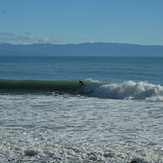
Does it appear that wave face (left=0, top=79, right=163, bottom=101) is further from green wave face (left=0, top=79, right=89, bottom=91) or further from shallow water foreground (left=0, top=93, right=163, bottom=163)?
shallow water foreground (left=0, top=93, right=163, bottom=163)

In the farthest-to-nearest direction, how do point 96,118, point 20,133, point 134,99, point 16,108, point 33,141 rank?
point 134,99 < point 16,108 < point 96,118 < point 20,133 < point 33,141

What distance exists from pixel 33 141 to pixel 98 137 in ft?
5.28

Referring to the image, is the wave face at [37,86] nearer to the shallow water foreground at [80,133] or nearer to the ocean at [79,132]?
the ocean at [79,132]

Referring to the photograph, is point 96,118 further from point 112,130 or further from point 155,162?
point 155,162

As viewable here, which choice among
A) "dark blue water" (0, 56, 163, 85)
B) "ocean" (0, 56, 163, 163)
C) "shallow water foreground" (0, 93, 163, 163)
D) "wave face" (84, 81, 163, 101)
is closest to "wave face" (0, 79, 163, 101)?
"wave face" (84, 81, 163, 101)

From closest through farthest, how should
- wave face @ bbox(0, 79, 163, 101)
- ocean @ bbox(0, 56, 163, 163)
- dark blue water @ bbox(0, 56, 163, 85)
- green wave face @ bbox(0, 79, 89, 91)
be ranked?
ocean @ bbox(0, 56, 163, 163)
wave face @ bbox(0, 79, 163, 101)
green wave face @ bbox(0, 79, 89, 91)
dark blue water @ bbox(0, 56, 163, 85)

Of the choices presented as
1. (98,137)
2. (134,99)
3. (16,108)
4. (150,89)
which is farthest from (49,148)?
(150,89)

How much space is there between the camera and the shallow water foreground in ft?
27.6

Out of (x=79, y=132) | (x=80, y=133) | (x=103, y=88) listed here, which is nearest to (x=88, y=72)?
(x=103, y=88)

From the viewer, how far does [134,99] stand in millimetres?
20328

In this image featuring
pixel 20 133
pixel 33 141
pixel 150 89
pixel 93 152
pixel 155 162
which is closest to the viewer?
pixel 155 162

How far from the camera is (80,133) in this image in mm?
10688

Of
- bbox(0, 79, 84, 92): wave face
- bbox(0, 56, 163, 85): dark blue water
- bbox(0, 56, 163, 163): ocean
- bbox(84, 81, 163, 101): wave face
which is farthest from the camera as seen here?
bbox(0, 56, 163, 85): dark blue water

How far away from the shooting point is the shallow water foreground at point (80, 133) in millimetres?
8422
